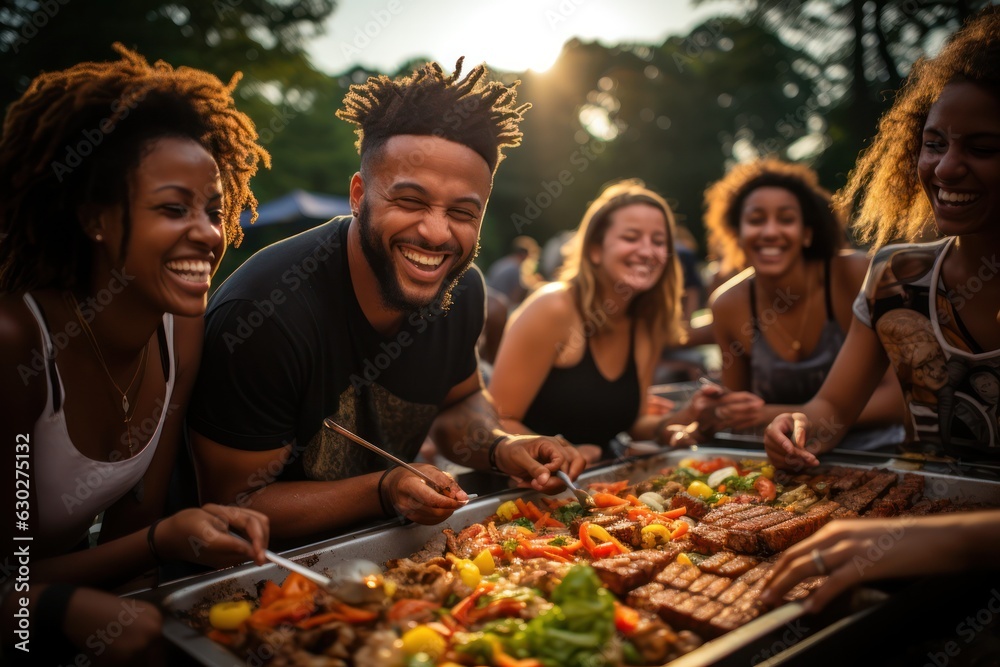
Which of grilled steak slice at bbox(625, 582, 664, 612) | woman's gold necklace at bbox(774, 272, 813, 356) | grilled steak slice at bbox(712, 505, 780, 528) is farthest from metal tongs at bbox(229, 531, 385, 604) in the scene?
woman's gold necklace at bbox(774, 272, 813, 356)

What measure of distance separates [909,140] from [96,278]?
3.29 meters

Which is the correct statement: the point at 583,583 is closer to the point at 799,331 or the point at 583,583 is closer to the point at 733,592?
the point at 733,592

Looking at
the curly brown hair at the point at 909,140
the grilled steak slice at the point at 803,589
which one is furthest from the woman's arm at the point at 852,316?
the grilled steak slice at the point at 803,589

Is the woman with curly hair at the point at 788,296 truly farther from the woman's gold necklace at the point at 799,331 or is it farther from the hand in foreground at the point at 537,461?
the hand in foreground at the point at 537,461

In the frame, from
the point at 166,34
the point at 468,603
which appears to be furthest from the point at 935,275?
the point at 166,34

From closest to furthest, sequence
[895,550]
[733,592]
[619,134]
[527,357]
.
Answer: [895,550]
[733,592]
[527,357]
[619,134]

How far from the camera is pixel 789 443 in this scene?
3.11 meters

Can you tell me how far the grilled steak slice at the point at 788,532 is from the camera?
2.38 meters

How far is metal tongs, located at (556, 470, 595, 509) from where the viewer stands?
2.91 metres

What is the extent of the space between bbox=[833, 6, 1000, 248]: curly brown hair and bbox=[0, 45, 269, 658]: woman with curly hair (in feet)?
9.31

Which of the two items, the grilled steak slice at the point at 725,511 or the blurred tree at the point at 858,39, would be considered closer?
the grilled steak slice at the point at 725,511

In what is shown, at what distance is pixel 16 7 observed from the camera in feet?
28.4

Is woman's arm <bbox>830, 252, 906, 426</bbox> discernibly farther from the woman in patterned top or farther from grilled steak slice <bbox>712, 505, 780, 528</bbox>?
grilled steak slice <bbox>712, 505, 780, 528</bbox>

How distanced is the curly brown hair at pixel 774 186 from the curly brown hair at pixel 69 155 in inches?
156
